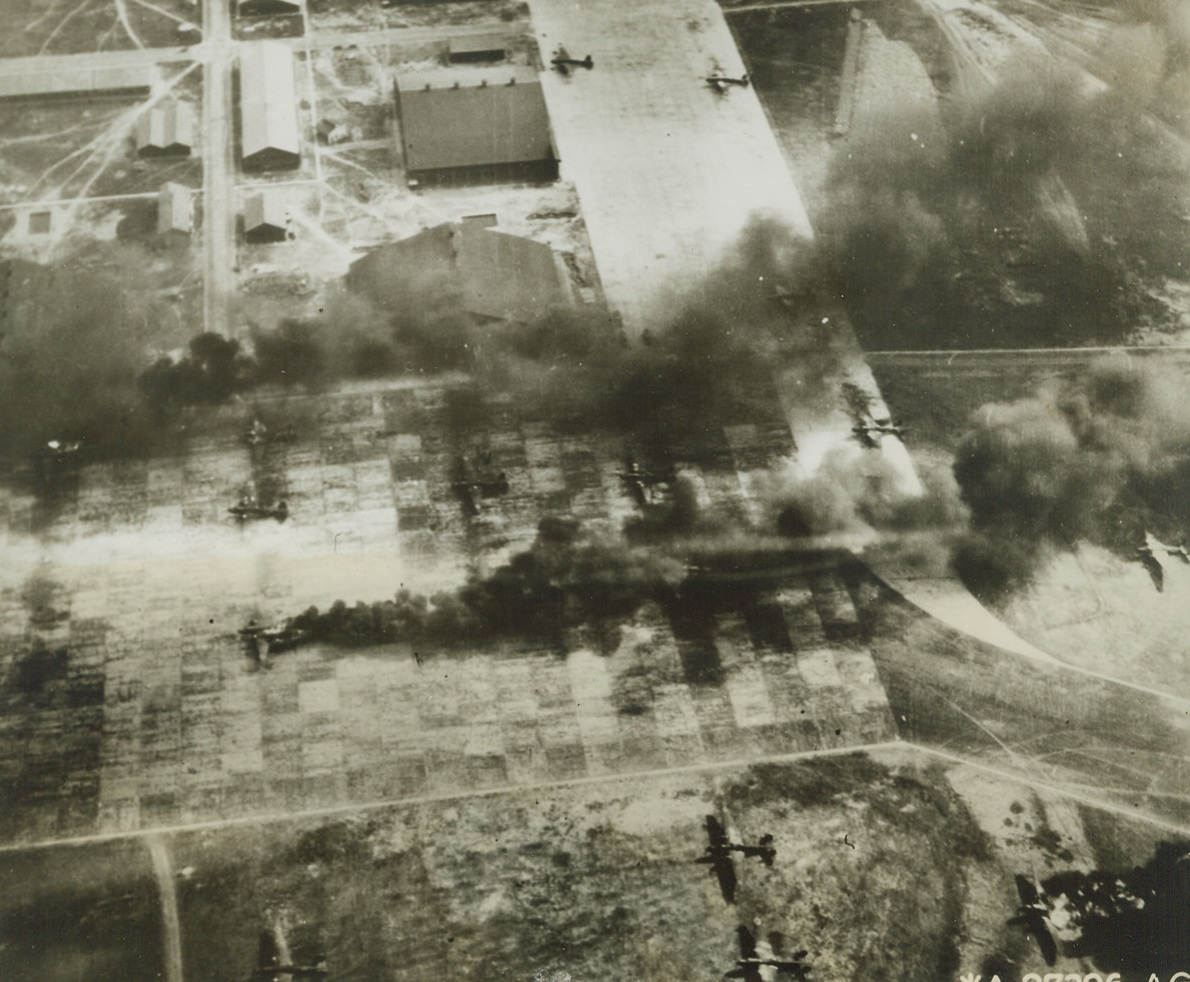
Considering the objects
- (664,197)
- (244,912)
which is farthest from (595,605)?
(664,197)

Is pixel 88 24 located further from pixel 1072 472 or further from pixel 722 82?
pixel 1072 472

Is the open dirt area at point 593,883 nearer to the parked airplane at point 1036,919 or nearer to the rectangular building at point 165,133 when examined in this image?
the parked airplane at point 1036,919

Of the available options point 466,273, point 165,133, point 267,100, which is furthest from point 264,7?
point 466,273

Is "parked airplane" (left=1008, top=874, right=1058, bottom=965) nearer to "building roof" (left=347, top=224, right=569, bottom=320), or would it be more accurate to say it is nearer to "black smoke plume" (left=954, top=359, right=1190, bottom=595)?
"black smoke plume" (left=954, top=359, right=1190, bottom=595)

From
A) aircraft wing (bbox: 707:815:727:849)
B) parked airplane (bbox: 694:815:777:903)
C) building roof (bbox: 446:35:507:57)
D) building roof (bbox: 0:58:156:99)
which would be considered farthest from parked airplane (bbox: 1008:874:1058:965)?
building roof (bbox: 0:58:156:99)

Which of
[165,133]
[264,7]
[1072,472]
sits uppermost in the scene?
[264,7]

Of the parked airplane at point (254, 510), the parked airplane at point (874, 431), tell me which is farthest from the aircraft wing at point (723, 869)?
the parked airplane at point (254, 510)

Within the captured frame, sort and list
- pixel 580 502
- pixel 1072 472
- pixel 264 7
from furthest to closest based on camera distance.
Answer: pixel 264 7 < pixel 1072 472 < pixel 580 502
